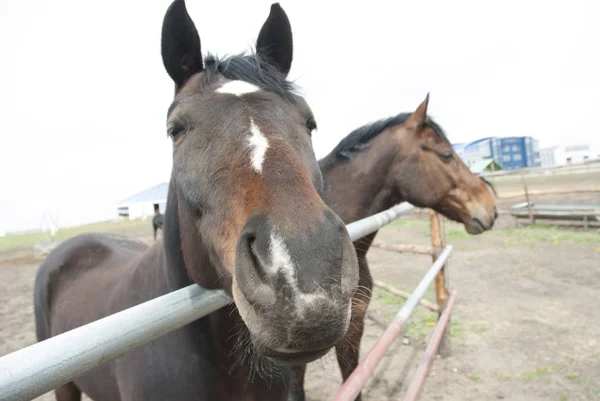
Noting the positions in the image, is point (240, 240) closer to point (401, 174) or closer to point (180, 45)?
point (180, 45)

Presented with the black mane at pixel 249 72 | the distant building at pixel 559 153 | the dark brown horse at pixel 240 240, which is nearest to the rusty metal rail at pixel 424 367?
the dark brown horse at pixel 240 240

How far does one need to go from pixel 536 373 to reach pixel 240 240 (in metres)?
4.26

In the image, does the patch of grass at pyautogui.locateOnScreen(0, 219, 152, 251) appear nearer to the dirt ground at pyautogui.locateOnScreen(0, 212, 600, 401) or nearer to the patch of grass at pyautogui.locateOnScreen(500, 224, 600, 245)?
the dirt ground at pyautogui.locateOnScreen(0, 212, 600, 401)

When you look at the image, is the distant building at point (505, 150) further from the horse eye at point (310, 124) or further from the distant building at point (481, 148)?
the horse eye at point (310, 124)

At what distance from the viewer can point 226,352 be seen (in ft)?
5.44

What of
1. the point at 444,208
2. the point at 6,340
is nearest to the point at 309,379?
the point at 444,208

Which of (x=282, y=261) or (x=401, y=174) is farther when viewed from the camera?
(x=401, y=174)

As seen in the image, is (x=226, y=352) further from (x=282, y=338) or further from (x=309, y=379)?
(x=309, y=379)

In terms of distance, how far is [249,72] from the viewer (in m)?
1.57

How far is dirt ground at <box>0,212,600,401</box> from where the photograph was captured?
363 centimetres

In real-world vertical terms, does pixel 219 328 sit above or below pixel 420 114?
below

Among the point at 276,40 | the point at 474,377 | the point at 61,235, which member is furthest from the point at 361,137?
the point at 61,235

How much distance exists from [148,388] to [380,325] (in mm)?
4435

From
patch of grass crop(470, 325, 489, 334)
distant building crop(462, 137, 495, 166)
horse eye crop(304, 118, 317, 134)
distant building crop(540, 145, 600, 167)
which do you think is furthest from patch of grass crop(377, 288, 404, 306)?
distant building crop(540, 145, 600, 167)
